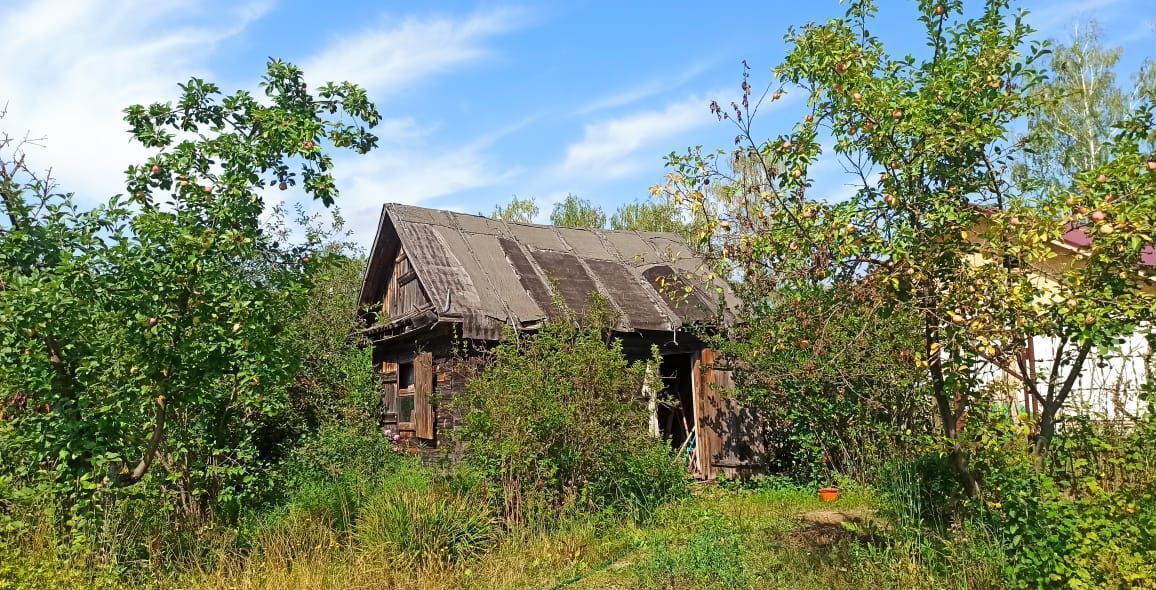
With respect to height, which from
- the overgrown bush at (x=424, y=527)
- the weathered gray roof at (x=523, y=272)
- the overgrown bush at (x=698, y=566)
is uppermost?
the weathered gray roof at (x=523, y=272)

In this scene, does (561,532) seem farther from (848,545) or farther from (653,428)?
(653,428)

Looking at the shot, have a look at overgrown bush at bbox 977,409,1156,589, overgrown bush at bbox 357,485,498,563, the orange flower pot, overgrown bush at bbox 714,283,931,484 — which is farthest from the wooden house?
overgrown bush at bbox 977,409,1156,589

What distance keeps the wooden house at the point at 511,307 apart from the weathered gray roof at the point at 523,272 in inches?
0.8

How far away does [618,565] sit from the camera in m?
6.24

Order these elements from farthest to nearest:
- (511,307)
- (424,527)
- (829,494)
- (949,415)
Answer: (511,307), (829,494), (424,527), (949,415)

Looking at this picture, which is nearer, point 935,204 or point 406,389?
point 935,204

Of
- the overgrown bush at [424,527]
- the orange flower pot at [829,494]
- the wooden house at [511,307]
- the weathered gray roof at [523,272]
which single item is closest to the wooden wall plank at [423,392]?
the wooden house at [511,307]

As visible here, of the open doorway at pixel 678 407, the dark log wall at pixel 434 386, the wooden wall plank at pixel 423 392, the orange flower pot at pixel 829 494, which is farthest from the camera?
the open doorway at pixel 678 407

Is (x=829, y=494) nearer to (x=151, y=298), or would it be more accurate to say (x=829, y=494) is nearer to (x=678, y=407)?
(x=678, y=407)

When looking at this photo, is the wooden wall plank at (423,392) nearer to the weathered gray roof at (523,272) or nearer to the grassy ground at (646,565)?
the weathered gray roof at (523,272)

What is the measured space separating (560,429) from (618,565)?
1.25 m

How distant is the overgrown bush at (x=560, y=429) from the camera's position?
6.77 m

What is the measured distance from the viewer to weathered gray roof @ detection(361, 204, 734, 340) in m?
10.6

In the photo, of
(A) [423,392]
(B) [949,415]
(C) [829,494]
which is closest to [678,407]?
(C) [829,494]
